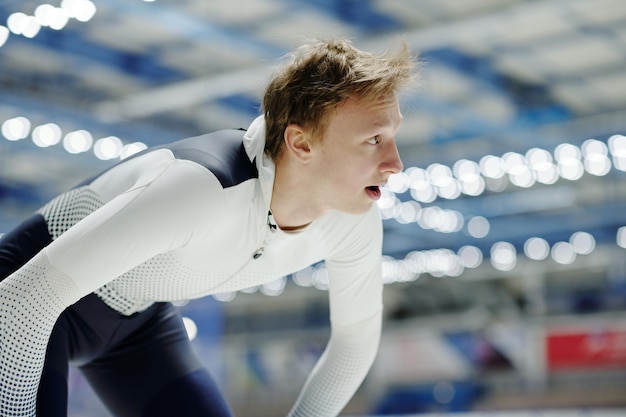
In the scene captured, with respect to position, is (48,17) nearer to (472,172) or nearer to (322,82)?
(472,172)

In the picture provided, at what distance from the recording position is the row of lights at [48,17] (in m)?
11.6

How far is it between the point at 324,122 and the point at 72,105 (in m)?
13.5

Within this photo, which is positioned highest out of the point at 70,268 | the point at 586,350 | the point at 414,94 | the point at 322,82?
the point at 414,94

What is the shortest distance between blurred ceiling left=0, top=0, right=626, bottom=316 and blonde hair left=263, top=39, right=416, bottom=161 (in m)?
8.31

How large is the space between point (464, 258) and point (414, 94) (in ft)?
47.0

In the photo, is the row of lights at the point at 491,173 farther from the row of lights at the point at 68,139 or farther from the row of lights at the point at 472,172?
the row of lights at the point at 68,139

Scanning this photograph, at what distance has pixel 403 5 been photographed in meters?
12.5

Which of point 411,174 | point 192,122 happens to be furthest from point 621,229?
point 192,122

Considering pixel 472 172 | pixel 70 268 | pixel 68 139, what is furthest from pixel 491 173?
pixel 70 268

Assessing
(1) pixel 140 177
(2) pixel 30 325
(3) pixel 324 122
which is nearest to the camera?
(2) pixel 30 325

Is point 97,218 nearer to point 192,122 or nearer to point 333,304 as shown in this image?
point 333,304

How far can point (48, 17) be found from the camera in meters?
11.9

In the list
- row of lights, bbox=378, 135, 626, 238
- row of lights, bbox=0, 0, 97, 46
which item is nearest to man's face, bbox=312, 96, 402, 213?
row of lights, bbox=0, 0, 97, 46

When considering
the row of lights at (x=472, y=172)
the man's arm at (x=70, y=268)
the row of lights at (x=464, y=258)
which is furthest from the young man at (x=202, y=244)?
the row of lights at (x=464, y=258)
